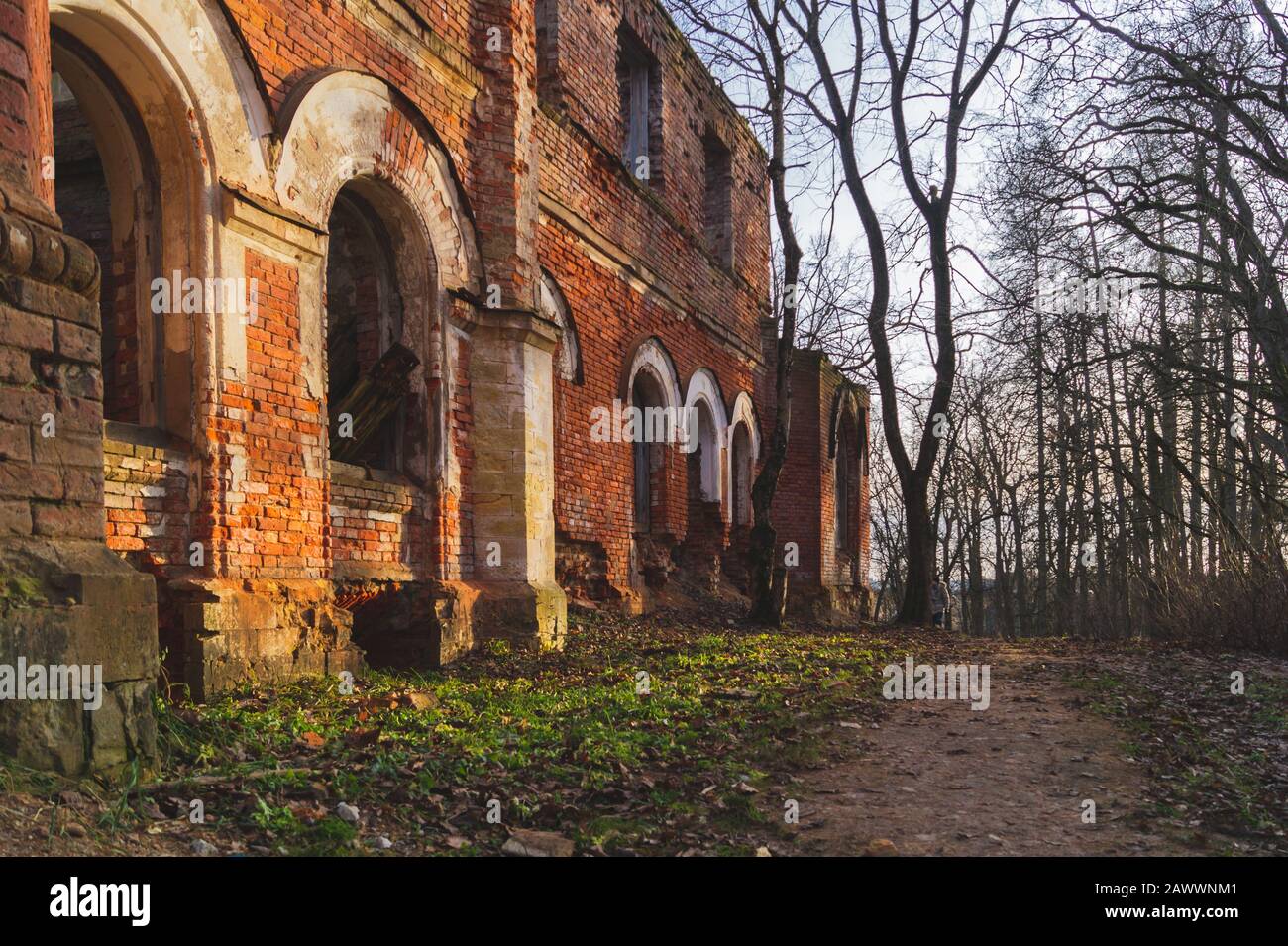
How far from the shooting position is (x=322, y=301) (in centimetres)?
741

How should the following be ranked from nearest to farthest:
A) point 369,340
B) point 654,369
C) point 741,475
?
point 369,340 → point 654,369 → point 741,475

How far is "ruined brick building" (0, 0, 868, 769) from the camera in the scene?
438cm

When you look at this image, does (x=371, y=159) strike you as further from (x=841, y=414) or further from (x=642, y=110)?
(x=841, y=414)

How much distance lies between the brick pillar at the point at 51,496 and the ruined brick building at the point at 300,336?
0.5 inches

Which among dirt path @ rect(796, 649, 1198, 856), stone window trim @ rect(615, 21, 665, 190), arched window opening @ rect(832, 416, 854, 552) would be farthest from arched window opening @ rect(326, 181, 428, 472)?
arched window opening @ rect(832, 416, 854, 552)

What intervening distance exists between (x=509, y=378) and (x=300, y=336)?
253 cm

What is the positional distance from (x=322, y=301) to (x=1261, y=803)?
6.33 meters

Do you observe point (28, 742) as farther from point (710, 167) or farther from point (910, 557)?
point (710, 167)

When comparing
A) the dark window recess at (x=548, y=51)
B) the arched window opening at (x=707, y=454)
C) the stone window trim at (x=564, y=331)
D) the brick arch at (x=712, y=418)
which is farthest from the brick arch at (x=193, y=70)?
the arched window opening at (x=707, y=454)

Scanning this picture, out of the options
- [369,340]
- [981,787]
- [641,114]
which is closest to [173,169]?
[369,340]

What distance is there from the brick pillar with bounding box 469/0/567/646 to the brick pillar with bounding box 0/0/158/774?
462 cm

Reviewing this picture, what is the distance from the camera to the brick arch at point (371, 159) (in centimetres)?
725

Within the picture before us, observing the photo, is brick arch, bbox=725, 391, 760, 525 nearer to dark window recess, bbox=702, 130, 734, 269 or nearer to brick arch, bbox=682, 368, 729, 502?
brick arch, bbox=682, 368, 729, 502

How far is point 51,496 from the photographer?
4.27 metres
